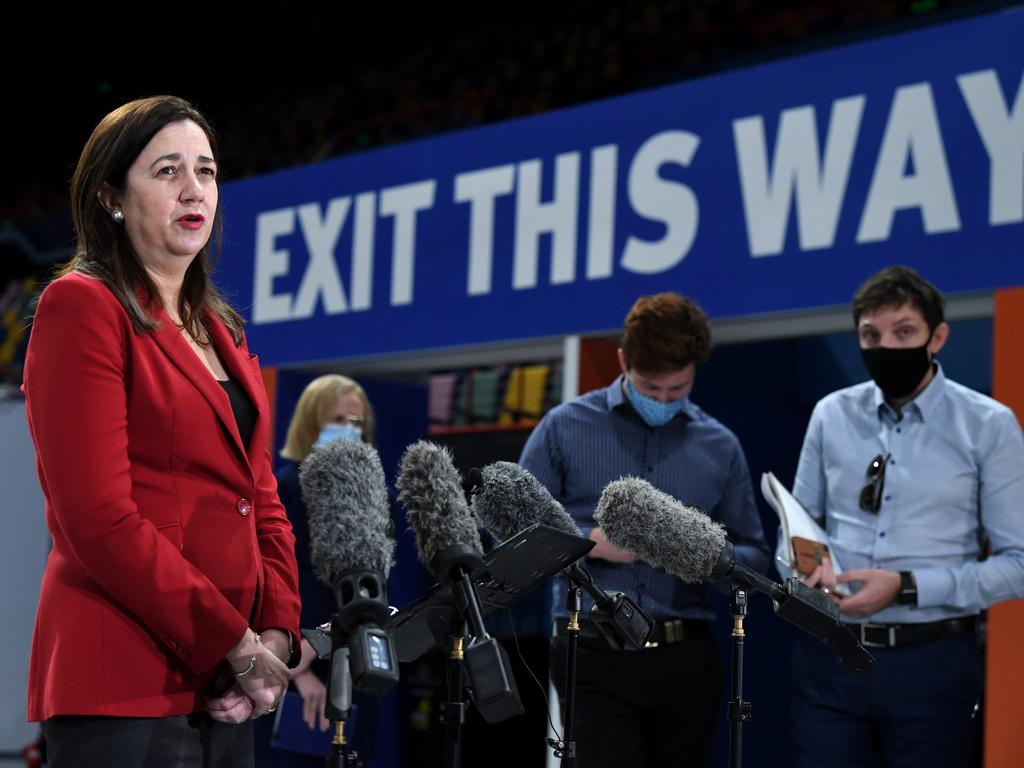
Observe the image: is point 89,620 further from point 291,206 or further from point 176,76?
→ point 176,76

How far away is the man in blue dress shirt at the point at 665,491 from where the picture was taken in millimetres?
3445

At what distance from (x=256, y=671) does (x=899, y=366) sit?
7.32ft

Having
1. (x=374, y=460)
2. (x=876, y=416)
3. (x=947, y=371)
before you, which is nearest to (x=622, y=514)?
(x=374, y=460)

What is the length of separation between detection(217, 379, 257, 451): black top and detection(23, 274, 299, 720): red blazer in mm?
63

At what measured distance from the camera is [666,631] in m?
3.49

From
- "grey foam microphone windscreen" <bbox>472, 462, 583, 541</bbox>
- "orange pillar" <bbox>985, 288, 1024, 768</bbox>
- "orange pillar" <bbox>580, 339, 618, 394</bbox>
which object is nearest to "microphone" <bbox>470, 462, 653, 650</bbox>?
"grey foam microphone windscreen" <bbox>472, 462, 583, 541</bbox>

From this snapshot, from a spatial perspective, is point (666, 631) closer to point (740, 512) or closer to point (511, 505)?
point (740, 512)

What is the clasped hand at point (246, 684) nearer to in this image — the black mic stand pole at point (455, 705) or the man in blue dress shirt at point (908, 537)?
the black mic stand pole at point (455, 705)

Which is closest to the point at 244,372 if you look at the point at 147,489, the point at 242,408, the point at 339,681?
the point at 242,408

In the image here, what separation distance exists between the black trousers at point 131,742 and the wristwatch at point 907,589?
6.74 ft

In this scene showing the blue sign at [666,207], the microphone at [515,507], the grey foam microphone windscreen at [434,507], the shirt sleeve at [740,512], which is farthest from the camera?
the blue sign at [666,207]

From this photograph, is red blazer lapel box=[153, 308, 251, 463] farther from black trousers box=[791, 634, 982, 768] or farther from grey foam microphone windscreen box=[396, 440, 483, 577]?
black trousers box=[791, 634, 982, 768]

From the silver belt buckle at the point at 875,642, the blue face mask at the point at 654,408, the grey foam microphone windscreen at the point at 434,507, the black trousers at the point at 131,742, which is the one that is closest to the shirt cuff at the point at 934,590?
the silver belt buckle at the point at 875,642

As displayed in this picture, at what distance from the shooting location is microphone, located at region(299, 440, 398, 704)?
1579 millimetres
